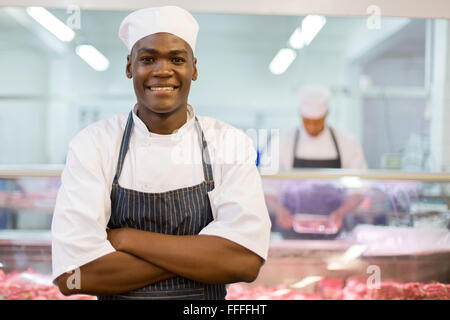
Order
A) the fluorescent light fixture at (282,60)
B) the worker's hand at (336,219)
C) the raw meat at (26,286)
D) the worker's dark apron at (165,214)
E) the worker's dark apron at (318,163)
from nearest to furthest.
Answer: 1. the worker's dark apron at (165,214)
2. the raw meat at (26,286)
3. the worker's hand at (336,219)
4. the worker's dark apron at (318,163)
5. the fluorescent light fixture at (282,60)

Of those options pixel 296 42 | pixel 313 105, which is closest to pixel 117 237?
pixel 313 105

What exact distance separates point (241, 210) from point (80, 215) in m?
0.39

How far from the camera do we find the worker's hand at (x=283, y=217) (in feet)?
7.30

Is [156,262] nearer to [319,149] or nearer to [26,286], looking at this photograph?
[26,286]

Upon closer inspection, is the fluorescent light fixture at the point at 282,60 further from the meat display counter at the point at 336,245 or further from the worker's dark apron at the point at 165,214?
the worker's dark apron at the point at 165,214

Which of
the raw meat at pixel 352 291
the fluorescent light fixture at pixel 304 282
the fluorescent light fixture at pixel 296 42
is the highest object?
the fluorescent light fixture at pixel 296 42

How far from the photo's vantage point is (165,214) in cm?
117

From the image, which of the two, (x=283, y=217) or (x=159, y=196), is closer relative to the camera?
(x=159, y=196)

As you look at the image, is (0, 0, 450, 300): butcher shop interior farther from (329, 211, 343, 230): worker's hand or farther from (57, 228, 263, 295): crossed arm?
(57, 228, 263, 295): crossed arm

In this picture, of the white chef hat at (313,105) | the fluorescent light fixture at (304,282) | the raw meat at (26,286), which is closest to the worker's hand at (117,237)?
the raw meat at (26,286)

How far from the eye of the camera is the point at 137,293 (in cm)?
115
